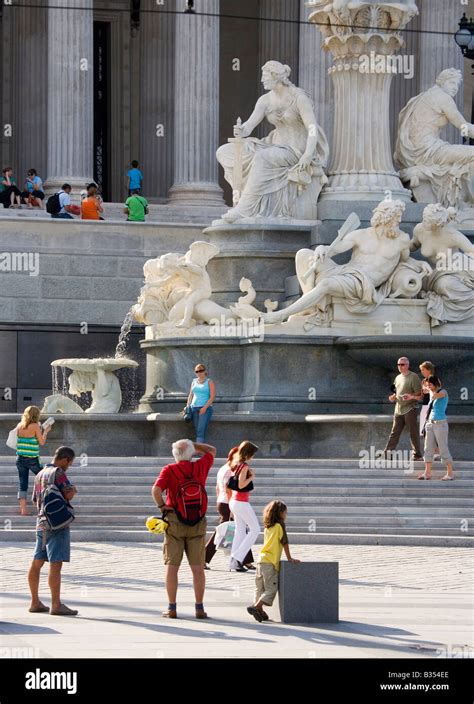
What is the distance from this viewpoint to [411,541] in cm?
2388

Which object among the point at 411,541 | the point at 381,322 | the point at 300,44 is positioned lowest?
the point at 411,541

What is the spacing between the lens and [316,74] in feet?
157

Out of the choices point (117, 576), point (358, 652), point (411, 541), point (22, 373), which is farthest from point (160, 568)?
point (22, 373)

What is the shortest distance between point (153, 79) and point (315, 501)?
3085cm

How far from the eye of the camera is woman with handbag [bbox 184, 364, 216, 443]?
28.1 metres

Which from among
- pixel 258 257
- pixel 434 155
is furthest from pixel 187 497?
pixel 434 155

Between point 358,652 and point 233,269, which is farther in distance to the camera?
point 233,269

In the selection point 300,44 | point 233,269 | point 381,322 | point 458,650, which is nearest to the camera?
point 458,650

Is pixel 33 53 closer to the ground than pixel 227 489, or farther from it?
farther from it

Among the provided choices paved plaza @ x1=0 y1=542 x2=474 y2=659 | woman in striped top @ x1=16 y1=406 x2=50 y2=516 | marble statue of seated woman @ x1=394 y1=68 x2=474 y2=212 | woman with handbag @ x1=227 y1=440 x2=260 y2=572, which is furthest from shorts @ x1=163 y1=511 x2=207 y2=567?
marble statue of seated woman @ x1=394 y1=68 x2=474 y2=212

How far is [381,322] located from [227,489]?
1012 centimetres

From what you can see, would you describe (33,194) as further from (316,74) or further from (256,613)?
(256,613)

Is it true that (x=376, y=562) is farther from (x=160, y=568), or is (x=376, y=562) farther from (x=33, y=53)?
(x=33, y=53)

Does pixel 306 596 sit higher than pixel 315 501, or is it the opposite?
pixel 306 596
